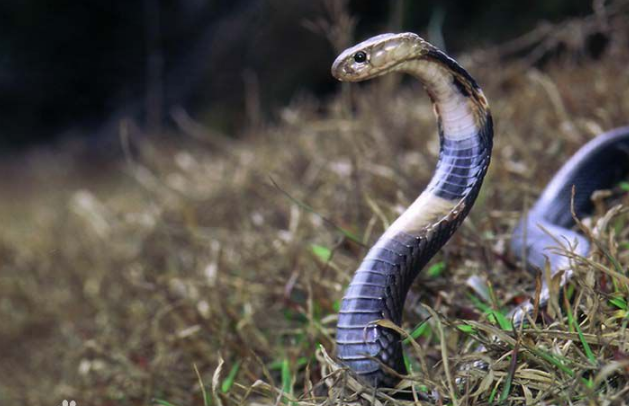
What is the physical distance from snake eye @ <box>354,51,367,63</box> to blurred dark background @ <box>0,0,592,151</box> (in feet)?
12.9

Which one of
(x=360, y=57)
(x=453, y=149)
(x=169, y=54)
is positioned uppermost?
(x=169, y=54)

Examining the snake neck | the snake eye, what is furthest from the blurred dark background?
the snake eye

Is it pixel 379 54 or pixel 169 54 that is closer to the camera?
pixel 379 54

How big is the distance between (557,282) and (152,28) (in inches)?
291

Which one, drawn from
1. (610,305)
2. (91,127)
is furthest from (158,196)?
(91,127)

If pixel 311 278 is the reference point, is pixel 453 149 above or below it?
above

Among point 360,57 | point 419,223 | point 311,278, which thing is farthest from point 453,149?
point 311,278

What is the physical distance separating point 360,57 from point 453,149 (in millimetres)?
273

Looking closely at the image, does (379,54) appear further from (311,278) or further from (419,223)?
(311,278)

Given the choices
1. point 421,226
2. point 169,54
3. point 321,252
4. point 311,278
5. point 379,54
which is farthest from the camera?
point 169,54

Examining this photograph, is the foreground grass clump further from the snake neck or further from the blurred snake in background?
the snake neck

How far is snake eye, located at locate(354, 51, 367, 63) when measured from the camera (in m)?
1.18

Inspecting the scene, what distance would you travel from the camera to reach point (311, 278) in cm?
190

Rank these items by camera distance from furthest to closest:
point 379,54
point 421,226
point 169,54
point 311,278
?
point 169,54
point 311,278
point 421,226
point 379,54
